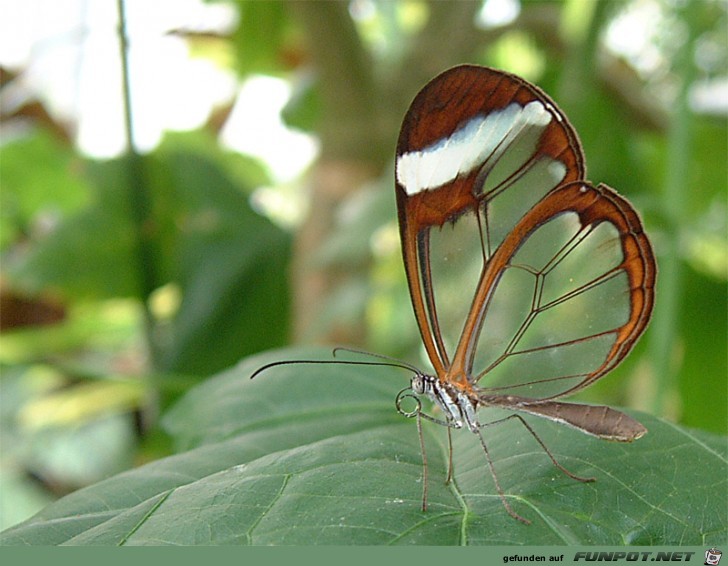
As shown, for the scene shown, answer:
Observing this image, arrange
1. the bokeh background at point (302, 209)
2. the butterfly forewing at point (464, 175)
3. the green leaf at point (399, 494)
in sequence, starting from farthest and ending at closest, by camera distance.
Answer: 1. the bokeh background at point (302, 209)
2. the butterfly forewing at point (464, 175)
3. the green leaf at point (399, 494)

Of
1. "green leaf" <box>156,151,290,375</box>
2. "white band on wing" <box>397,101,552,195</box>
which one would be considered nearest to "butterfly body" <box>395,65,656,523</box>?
"white band on wing" <box>397,101,552,195</box>

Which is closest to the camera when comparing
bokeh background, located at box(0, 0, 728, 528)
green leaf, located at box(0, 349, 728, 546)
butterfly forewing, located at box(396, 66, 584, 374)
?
green leaf, located at box(0, 349, 728, 546)

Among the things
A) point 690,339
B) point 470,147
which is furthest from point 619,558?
point 690,339

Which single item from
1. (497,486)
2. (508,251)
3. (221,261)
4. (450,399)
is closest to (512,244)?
(508,251)

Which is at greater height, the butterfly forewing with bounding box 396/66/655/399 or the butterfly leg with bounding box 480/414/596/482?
the butterfly forewing with bounding box 396/66/655/399

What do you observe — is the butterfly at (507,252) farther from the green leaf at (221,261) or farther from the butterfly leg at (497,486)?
the green leaf at (221,261)

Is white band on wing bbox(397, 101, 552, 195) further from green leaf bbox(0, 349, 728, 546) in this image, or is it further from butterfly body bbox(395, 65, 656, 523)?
green leaf bbox(0, 349, 728, 546)

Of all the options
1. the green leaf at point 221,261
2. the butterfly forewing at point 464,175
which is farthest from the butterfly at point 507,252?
the green leaf at point 221,261

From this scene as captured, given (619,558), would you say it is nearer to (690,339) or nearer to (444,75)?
(444,75)
